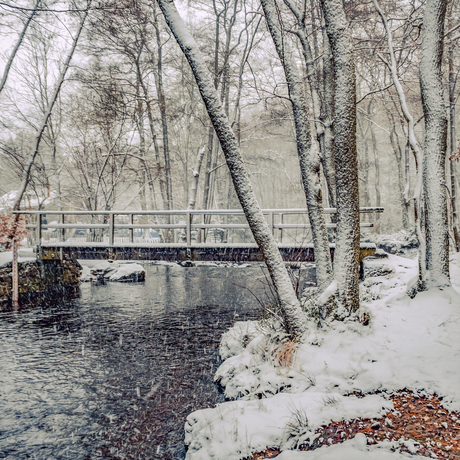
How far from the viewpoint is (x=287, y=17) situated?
1033cm

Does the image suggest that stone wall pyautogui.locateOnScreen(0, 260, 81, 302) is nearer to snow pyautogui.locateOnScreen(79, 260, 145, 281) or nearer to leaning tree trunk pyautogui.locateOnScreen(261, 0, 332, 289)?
snow pyautogui.locateOnScreen(79, 260, 145, 281)

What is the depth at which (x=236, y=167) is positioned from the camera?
4449 mm

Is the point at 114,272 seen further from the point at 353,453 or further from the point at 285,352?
the point at 353,453

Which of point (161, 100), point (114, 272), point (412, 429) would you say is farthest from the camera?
point (161, 100)

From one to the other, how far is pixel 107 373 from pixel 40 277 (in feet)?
24.8

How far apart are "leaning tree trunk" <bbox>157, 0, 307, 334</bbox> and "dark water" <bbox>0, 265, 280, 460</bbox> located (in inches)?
56.4

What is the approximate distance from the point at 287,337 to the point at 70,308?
6774 millimetres

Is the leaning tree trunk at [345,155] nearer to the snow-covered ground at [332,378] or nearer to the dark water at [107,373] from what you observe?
the snow-covered ground at [332,378]

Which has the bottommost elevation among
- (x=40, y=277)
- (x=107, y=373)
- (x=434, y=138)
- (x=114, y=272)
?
(x=107, y=373)

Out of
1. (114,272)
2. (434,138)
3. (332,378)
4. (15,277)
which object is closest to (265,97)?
(434,138)

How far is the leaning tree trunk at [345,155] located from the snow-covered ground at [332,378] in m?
0.55

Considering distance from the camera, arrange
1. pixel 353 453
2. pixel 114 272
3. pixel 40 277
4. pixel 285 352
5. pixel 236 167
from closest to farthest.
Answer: pixel 353 453, pixel 285 352, pixel 236 167, pixel 40 277, pixel 114 272

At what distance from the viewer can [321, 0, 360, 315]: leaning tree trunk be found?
4516 mm

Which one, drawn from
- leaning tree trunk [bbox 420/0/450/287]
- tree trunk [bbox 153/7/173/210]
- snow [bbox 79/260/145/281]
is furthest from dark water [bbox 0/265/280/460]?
tree trunk [bbox 153/7/173/210]
